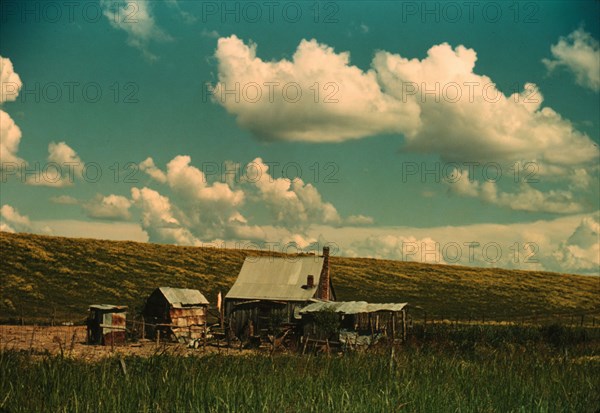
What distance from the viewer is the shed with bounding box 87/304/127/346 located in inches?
1435

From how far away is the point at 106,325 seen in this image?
3653 cm

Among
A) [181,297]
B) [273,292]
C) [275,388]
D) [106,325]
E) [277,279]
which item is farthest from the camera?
[277,279]

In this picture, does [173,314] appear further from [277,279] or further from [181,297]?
[277,279]

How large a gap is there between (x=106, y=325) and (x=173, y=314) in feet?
17.6

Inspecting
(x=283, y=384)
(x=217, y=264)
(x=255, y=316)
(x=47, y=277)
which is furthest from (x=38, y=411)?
(x=217, y=264)

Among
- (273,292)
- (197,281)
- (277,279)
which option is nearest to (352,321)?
(273,292)

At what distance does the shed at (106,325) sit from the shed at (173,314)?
314 centimetres

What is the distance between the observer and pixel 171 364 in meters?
9.92

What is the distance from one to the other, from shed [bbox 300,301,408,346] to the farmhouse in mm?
5259

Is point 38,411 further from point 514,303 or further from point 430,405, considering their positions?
point 514,303

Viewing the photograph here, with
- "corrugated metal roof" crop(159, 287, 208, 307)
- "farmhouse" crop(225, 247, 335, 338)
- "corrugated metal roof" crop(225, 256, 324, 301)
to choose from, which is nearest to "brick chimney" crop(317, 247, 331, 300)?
"farmhouse" crop(225, 247, 335, 338)

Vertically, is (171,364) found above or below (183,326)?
above

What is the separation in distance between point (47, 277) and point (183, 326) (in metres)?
27.5

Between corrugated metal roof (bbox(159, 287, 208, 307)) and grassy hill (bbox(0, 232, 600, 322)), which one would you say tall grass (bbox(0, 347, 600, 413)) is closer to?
corrugated metal roof (bbox(159, 287, 208, 307))
